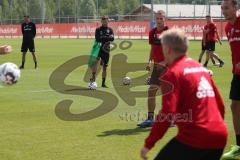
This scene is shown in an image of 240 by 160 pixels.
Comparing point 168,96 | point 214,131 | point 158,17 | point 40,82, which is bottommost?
point 40,82

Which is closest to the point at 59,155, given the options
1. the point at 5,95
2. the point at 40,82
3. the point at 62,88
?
the point at 5,95

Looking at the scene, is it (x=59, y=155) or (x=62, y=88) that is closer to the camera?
(x=59, y=155)

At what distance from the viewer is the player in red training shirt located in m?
5.00

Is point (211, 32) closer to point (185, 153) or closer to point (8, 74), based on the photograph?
point (8, 74)

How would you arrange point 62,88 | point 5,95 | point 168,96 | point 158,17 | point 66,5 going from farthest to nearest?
point 66,5, point 62,88, point 5,95, point 158,17, point 168,96

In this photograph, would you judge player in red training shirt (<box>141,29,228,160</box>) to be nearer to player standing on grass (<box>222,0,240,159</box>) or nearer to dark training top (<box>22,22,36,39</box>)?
player standing on grass (<box>222,0,240,159</box>)

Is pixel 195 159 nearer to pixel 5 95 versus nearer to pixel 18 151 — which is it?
pixel 18 151

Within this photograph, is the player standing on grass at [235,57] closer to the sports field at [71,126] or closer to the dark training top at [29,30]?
the sports field at [71,126]

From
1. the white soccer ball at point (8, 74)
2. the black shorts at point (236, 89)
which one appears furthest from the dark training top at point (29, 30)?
the black shorts at point (236, 89)

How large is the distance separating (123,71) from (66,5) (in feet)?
265

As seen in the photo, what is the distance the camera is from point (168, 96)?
196 inches

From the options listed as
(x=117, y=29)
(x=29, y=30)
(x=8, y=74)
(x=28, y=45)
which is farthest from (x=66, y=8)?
(x=8, y=74)

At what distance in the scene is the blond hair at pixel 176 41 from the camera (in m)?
5.05

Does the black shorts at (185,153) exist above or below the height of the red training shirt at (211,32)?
below
